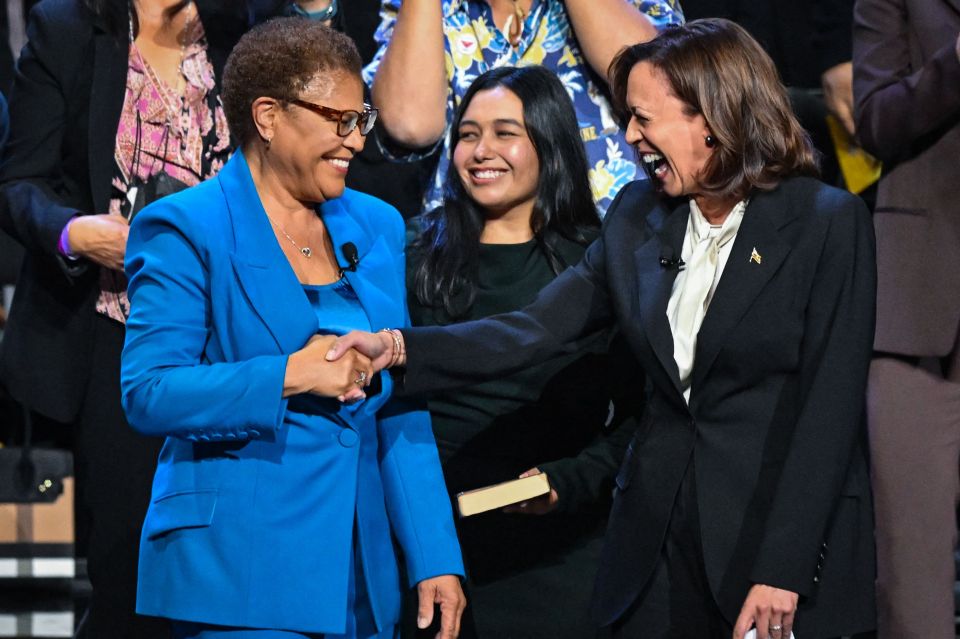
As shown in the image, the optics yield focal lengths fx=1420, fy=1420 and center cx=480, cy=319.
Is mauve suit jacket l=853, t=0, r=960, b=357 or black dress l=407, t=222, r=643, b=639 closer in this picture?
black dress l=407, t=222, r=643, b=639

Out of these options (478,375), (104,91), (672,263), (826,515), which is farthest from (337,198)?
(826,515)

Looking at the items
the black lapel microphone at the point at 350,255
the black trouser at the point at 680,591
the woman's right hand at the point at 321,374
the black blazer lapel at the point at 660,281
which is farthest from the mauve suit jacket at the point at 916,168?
the woman's right hand at the point at 321,374

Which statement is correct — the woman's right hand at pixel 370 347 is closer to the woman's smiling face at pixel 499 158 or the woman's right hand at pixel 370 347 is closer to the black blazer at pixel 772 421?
the black blazer at pixel 772 421

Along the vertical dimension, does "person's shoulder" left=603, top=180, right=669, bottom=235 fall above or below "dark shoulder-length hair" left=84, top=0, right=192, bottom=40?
below

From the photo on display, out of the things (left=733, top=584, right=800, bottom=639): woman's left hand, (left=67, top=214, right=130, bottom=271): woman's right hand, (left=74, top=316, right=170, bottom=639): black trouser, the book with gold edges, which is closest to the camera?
(left=733, top=584, right=800, bottom=639): woman's left hand

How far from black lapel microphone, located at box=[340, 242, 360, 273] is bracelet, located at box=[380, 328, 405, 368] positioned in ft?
0.44

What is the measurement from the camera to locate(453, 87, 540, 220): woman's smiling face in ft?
11.9

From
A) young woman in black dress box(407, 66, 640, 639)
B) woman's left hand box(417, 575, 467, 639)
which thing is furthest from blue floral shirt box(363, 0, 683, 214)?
woman's left hand box(417, 575, 467, 639)

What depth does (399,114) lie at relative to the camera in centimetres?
374

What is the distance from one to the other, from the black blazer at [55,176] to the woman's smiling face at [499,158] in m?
0.89

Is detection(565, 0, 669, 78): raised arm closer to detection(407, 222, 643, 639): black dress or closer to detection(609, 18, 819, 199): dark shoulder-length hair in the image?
detection(407, 222, 643, 639): black dress

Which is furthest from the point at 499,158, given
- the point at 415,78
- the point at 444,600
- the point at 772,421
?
the point at 444,600

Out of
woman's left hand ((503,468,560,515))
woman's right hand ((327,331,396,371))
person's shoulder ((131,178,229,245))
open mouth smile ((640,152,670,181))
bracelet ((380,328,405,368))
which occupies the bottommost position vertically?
woman's left hand ((503,468,560,515))

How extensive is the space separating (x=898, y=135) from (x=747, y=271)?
1.12 metres
